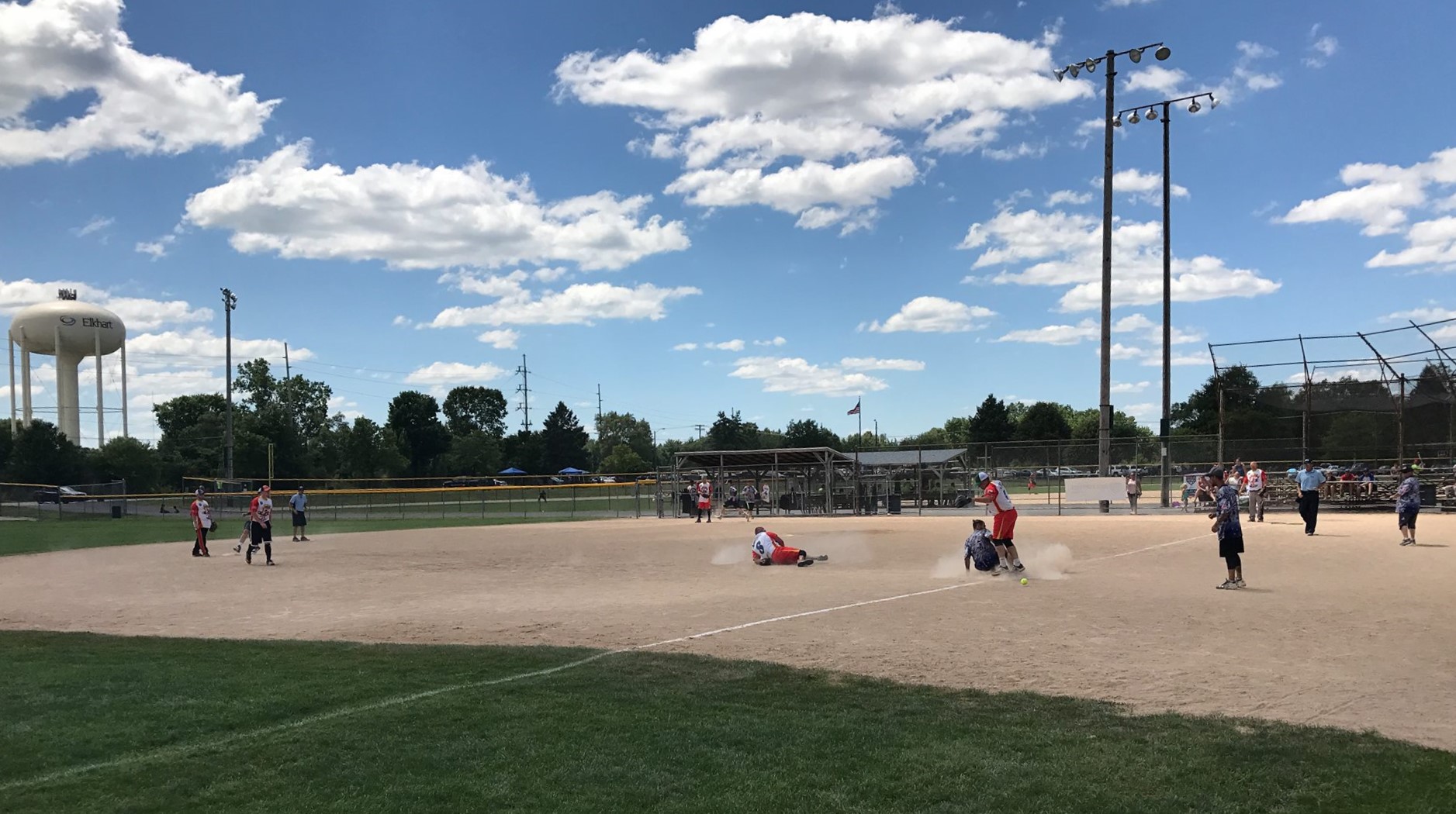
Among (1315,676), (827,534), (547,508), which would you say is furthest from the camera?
(547,508)

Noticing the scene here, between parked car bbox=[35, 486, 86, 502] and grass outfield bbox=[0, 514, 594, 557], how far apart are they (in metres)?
3.30

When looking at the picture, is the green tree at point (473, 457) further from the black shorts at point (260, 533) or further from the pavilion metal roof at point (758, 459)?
the black shorts at point (260, 533)

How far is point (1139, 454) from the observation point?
4188cm

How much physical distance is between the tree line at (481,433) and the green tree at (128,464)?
0.30ft

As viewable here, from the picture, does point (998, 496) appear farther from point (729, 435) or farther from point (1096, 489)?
point (729, 435)

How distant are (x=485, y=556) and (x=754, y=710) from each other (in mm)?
17086

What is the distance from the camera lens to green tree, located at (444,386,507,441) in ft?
483

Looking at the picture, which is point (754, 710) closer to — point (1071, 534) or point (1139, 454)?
point (1071, 534)

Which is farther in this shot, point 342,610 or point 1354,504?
point 1354,504

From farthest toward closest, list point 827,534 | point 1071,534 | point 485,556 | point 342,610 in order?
point 827,534, point 1071,534, point 485,556, point 342,610

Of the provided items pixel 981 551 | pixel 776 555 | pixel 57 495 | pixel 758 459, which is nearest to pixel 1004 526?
pixel 981 551

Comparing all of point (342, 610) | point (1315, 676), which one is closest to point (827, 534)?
point (342, 610)

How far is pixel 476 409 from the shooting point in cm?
14850

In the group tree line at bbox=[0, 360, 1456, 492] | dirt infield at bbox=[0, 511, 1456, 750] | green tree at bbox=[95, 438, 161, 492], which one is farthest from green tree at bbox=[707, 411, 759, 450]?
dirt infield at bbox=[0, 511, 1456, 750]
